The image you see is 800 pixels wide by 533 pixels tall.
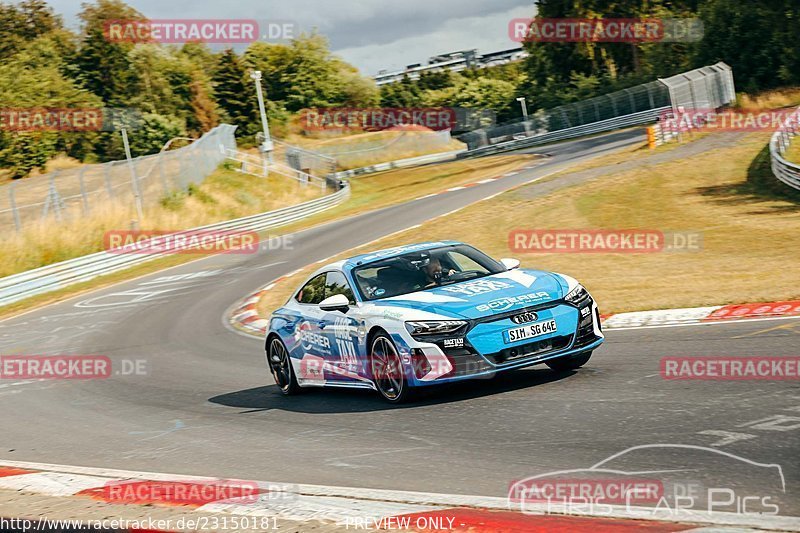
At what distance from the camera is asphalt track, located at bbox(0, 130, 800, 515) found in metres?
6.07

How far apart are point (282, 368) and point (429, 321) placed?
2.96 meters

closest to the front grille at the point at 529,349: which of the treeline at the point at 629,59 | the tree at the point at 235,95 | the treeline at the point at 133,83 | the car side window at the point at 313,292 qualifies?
the car side window at the point at 313,292

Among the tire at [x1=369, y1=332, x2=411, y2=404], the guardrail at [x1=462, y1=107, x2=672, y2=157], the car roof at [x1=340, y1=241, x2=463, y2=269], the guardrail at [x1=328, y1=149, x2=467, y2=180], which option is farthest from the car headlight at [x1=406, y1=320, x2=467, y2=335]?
the guardrail at [x1=462, y1=107, x2=672, y2=157]

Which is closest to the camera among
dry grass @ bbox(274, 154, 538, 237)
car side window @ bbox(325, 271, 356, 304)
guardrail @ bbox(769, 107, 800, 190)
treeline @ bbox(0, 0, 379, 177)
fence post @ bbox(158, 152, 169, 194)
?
car side window @ bbox(325, 271, 356, 304)

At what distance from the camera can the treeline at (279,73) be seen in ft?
211

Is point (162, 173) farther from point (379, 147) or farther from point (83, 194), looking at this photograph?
point (379, 147)

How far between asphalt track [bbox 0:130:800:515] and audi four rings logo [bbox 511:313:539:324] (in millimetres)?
619

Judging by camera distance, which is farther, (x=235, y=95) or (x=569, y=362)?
(x=235, y=95)

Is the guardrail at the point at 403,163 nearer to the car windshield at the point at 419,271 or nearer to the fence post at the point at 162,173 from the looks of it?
the fence post at the point at 162,173

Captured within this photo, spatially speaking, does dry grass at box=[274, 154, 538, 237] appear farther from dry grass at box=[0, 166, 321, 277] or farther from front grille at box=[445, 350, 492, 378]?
front grille at box=[445, 350, 492, 378]

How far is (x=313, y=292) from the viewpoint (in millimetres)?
10672

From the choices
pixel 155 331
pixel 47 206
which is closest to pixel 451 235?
pixel 155 331

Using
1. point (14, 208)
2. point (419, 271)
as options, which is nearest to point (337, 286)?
point (419, 271)

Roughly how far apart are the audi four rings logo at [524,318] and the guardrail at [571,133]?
59431 millimetres
